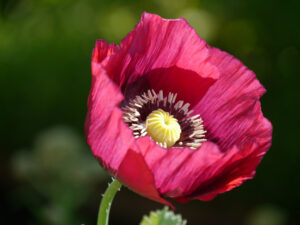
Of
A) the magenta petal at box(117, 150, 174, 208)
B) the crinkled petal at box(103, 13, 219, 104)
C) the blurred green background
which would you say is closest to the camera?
the magenta petal at box(117, 150, 174, 208)

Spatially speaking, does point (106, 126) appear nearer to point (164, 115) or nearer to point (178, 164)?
point (178, 164)

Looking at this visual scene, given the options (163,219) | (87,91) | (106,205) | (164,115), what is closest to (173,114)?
(164,115)

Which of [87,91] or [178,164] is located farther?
[87,91]

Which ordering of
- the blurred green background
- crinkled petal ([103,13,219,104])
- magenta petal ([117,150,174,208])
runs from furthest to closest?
the blurred green background → crinkled petal ([103,13,219,104]) → magenta petal ([117,150,174,208])

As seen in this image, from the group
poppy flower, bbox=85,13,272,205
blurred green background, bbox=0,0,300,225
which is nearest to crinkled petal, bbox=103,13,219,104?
poppy flower, bbox=85,13,272,205

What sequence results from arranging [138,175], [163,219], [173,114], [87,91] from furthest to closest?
[87,91]
[173,114]
[163,219]
[138,175]

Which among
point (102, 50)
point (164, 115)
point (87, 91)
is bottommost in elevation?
point (87, 91)

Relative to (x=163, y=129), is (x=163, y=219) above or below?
below

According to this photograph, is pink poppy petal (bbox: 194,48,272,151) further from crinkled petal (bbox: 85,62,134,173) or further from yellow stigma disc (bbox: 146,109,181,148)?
crinkled petal (bbox: 85,62,134,173)
